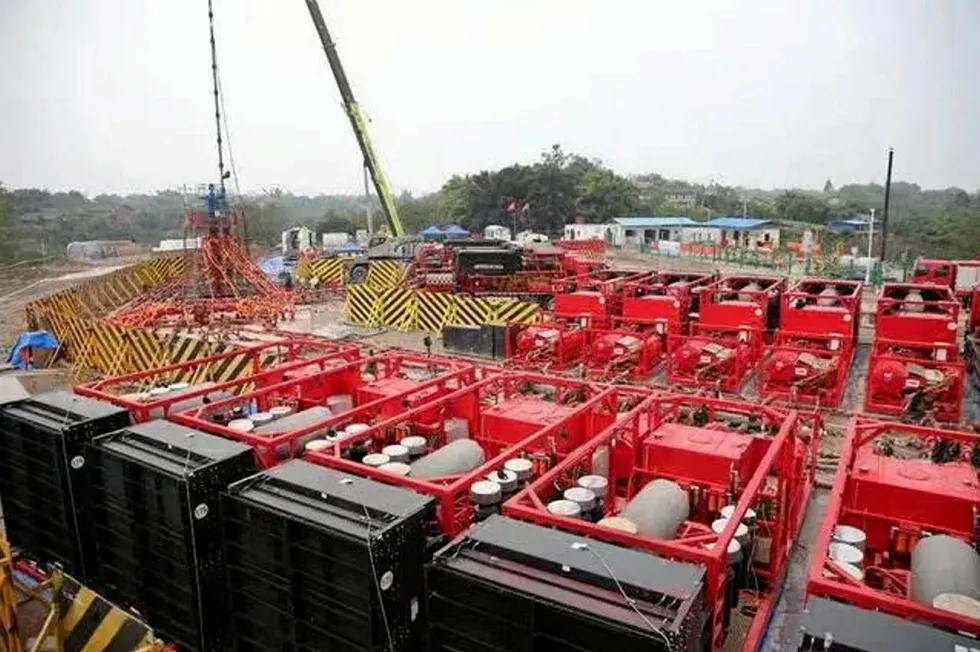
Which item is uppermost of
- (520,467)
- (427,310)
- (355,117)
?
(355,117)

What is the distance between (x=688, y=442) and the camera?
19.1 feet

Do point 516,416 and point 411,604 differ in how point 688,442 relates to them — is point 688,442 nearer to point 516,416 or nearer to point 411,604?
point 516,416

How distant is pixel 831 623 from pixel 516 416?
12.6 ft

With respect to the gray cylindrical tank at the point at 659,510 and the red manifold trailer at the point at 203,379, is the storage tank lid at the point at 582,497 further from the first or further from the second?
the red manifold trailer at the point at 203,379

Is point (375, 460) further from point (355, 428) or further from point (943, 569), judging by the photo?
point (943, 569)

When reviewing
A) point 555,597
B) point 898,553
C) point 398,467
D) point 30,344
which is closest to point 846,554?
point 898,553

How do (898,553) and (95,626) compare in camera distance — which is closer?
(95,626)

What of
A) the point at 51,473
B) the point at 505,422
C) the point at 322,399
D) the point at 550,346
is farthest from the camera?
the point at 550,346

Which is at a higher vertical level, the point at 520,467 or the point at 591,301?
the point at 591,301

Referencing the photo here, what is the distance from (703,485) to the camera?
5504mm

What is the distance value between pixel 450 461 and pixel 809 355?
7891 millimetres

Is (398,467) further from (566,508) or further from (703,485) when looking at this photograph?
(703,485)

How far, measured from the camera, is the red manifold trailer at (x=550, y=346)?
13031 mm

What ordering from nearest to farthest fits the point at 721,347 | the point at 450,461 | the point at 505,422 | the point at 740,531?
the point at 740,531, the point at 450,461, the point at 505,422, the point at 721,347
